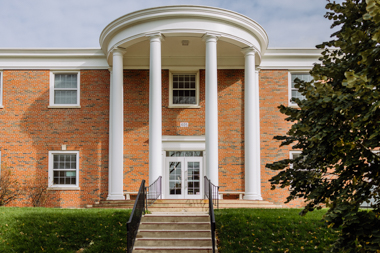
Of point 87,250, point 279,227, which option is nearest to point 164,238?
point 87,250

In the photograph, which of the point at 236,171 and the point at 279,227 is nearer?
the point at 279,227

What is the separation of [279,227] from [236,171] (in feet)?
27.3

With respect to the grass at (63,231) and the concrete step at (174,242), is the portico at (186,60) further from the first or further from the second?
the concrete step at (174,242)

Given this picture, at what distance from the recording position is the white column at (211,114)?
15484mm

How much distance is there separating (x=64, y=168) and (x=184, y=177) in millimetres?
6131

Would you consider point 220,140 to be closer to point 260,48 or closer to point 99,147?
point 260,48

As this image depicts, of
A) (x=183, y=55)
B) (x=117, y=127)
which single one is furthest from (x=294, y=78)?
(x=117, y=127)

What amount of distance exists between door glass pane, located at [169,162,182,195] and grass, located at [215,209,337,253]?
6.71 m

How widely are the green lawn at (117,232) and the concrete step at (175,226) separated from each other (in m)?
0.47

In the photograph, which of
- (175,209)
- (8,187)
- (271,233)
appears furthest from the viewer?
(8,187)

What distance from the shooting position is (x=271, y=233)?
35.8 feet

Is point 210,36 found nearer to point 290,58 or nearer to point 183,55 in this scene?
point 183,55

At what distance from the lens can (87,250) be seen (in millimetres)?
10617

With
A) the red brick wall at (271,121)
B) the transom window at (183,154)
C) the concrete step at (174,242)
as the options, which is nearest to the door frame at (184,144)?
the transom window at (183,154)
